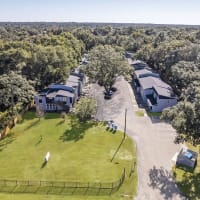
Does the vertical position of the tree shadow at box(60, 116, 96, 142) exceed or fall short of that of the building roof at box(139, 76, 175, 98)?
it falls short

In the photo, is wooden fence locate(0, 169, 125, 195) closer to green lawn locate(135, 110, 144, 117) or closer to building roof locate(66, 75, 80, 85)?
green lawn locate(135, 110, 144, 117)

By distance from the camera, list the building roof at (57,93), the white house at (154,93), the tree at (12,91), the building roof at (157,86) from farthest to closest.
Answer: the building roof at (157,86) → the building roof at (57,93) → the white house at (154,93) → the tree at (12,91)

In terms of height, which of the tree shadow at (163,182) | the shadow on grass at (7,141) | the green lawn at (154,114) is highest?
the green lawn at (154,114)

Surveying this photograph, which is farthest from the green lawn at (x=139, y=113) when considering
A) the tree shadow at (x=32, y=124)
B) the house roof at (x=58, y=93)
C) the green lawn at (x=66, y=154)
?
the tree shadow at (x=32, y=124)

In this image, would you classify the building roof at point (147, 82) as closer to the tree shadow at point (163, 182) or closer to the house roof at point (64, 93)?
the house roof at point (64, 93)

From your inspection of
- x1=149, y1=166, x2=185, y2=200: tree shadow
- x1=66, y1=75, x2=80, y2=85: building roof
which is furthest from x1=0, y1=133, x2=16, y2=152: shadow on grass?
x1=66, y1=75, x2=80, y2=85: building roof

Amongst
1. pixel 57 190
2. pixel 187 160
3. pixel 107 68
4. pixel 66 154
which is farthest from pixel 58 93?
pixel 187 160
